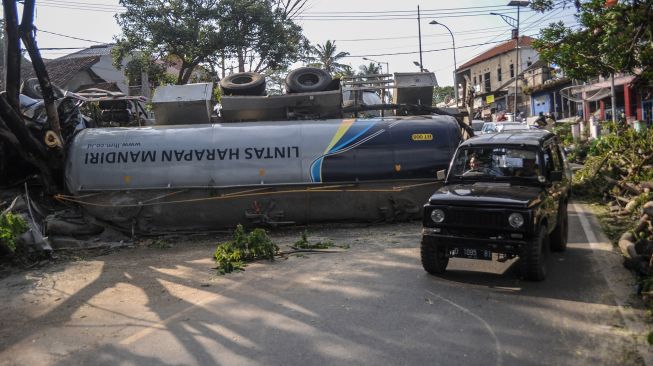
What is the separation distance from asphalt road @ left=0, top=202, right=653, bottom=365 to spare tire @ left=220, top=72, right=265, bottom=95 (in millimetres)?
5697

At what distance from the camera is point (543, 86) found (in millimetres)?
46500

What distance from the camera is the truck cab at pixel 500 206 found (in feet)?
21.4

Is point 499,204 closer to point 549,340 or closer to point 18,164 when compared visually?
point 549,340

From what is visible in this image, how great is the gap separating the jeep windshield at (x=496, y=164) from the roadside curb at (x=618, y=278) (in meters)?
1.56

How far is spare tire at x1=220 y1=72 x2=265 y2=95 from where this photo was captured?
13.6 meters

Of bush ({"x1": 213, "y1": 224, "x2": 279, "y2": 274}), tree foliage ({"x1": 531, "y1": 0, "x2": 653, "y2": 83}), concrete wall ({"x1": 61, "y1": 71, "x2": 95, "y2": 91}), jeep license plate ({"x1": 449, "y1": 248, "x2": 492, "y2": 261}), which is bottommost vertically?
bush ({"x1": 213, "y1": 224, "x2": 279, "y2": 274})

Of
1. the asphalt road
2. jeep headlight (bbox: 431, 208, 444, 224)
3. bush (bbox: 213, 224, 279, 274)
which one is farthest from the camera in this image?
bush (bbox: 213, 224, 279, 274)

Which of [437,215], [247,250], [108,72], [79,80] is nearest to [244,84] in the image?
[247,250]

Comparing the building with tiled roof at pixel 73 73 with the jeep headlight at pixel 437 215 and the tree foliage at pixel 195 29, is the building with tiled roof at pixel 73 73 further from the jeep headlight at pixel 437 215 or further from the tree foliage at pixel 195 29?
the jeep headlight at pixel 437 215

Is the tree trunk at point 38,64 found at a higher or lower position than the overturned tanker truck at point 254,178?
higher

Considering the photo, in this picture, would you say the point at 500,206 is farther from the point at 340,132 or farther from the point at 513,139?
the point at 340,132

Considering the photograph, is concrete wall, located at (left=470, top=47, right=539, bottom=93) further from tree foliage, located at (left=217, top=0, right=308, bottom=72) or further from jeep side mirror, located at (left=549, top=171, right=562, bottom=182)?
jeep side mirror, located at (left=549, top=171, right=562, bottom=182)

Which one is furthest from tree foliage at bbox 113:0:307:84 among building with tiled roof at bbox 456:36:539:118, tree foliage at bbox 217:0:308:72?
building with tiled roof at bbox 456:36:539:118

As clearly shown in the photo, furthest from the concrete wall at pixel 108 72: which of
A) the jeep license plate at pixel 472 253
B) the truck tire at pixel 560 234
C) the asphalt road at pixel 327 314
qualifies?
the jeep license plate at pixel 472 253
